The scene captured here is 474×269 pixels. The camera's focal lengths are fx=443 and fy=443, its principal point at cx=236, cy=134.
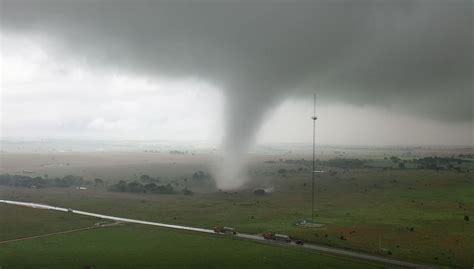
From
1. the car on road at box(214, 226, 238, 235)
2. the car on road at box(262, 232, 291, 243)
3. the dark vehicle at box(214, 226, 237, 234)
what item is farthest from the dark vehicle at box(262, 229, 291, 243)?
the dark vehicle at box(214, 226, 237, 234)

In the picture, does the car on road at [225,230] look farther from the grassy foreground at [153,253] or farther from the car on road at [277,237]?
the car on road at [277,237]

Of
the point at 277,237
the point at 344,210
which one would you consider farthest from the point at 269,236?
the point at 344,210

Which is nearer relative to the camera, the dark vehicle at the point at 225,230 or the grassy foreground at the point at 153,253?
the grassy foreground at the point at 153,253

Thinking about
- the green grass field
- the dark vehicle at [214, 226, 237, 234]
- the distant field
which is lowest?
the green grass field

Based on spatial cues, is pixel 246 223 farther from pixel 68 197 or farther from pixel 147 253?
pixel 68 197

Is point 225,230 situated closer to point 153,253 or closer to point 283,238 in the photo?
point 283,238

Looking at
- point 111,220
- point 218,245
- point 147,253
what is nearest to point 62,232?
point 111,220

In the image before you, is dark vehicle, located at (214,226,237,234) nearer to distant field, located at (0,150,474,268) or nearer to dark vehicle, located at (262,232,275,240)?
distant field, located at (0,150,474,268)

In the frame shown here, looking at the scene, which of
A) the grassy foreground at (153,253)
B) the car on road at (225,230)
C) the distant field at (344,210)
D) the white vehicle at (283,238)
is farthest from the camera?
the car on road at (225,230)

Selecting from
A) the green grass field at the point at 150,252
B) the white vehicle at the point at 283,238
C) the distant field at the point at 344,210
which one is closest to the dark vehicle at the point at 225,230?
the distant field at the point at 344,210
